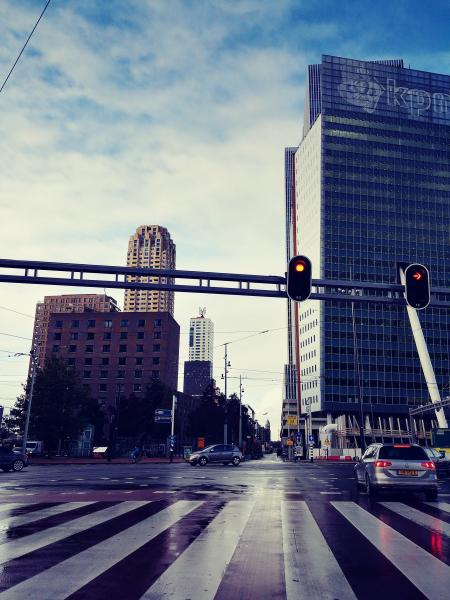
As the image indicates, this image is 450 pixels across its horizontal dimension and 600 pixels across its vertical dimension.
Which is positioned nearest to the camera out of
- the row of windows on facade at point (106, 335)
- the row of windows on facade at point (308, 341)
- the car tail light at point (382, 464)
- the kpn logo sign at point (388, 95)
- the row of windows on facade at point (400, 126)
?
the car tail light at point (382, 464)

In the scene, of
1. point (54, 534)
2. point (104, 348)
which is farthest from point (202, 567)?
point (104, 348)

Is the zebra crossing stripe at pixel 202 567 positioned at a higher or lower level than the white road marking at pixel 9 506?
higher

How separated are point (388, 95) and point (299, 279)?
133789mm

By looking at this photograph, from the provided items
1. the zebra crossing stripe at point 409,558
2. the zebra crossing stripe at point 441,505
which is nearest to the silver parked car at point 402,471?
the zebra crossing stripe at point 441,505

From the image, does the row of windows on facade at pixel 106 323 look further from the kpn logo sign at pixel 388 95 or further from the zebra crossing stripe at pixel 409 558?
the zebra crossing stripe at pixel 409 558

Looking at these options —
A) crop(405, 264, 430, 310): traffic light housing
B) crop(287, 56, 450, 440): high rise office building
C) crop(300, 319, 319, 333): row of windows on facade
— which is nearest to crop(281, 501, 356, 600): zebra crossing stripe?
crop(405, 264, 430, 310): traffic light housing

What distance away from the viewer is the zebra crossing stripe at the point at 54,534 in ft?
21.2

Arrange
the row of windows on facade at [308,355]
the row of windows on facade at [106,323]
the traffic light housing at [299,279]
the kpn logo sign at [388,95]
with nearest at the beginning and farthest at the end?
1. the traffic light housing at [299,279]
2. the row of windows on facade at [106,323]
3. the row of windows on facade at [308,355]
4. the kpn logo sign at [388,95]

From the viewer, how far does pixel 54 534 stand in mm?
7719

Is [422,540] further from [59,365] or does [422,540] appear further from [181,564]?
[59,365]

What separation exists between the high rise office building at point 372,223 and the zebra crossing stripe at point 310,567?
100843 millimetres

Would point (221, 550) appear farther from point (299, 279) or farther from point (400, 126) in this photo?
point (400, 126)

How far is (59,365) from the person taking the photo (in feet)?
175

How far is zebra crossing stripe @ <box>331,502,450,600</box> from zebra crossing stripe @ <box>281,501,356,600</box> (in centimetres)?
70
